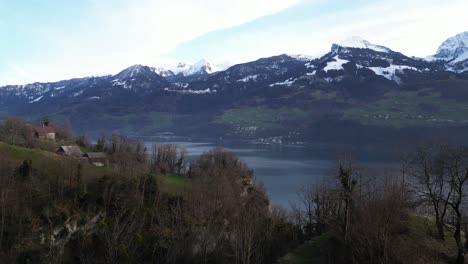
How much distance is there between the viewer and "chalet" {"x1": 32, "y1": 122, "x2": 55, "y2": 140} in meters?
103

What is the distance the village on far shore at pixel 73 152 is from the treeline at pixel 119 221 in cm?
1818

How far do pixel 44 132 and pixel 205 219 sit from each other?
65695mm

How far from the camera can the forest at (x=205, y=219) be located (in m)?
34.4

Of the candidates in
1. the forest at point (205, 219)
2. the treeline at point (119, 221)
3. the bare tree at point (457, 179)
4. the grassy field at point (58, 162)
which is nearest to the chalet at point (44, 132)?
the grassy field at point (58, 162)

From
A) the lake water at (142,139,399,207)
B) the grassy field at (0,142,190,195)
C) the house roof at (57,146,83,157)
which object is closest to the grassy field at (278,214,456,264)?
the grassy field at (0,142,190,195)

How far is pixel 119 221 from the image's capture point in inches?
2104

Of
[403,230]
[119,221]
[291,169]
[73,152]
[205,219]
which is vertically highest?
[73,152]

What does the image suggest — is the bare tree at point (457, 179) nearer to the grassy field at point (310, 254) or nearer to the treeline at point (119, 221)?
the grassy field at point (310, 254)

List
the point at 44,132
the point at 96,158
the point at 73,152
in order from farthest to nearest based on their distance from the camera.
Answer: the point at 44,132, the point at 73,152, the point at 96,158

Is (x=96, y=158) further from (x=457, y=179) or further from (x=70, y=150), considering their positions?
(x=457, y=179)

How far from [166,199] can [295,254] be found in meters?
24.8

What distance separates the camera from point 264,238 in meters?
52.9

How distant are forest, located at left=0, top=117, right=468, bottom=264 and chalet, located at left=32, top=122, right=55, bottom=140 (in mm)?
35249

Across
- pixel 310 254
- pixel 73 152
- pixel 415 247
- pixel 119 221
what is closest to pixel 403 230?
pixel 415 247
